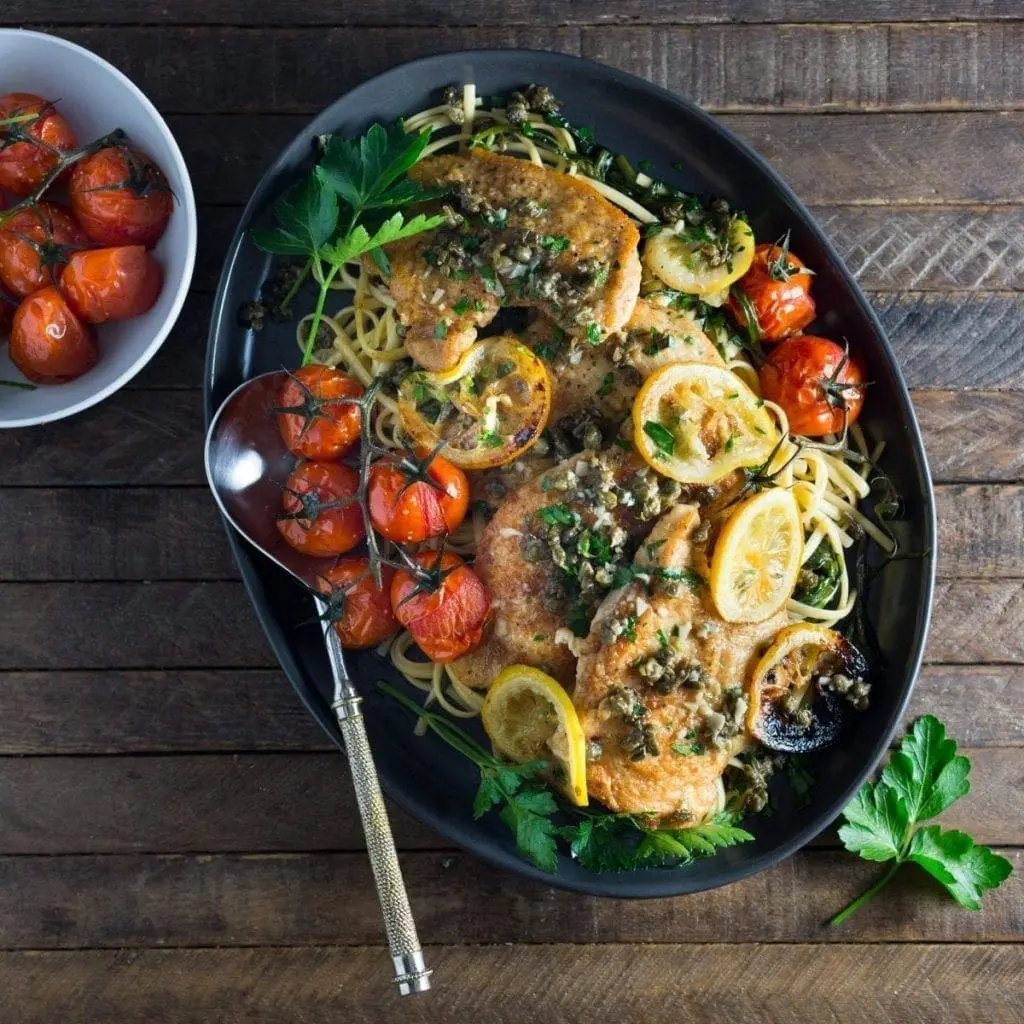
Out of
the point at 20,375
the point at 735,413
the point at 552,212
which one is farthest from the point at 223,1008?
the point at 552,212

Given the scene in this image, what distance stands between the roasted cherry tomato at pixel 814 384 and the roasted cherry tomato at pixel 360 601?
158 centimetres

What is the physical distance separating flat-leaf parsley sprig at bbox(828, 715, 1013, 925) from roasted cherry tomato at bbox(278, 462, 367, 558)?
2159mm

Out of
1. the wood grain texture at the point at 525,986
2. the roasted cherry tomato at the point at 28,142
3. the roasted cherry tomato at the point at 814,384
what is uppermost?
the roasted cherry tomato at the point at 28,142

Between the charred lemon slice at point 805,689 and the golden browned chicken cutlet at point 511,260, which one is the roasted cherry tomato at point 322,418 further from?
the charred lemon slice at point 805,689

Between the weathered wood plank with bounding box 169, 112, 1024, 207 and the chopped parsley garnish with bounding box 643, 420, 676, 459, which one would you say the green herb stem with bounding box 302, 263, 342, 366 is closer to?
the chopped parsley garnish with bounding box 643, 420, 676, 459

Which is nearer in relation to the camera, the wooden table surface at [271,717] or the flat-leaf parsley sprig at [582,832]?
the flat-leaf parsley sprig at [582,832]

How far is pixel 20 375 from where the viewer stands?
3.85m

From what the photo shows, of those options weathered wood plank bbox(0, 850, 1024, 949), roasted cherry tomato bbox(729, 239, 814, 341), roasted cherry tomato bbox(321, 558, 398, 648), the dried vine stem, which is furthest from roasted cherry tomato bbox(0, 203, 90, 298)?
roasted cherry tomato bbox(729, 239, 814, 341)

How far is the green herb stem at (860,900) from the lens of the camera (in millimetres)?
4066

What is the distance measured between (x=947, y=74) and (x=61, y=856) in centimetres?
469

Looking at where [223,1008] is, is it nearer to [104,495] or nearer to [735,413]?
[104,495]

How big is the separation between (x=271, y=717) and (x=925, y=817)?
2569 mm

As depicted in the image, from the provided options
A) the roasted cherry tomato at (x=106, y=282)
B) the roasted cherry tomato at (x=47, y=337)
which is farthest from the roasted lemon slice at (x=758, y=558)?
the roasted cherry tomato at (x=47, y=337)

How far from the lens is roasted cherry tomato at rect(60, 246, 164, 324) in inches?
141
